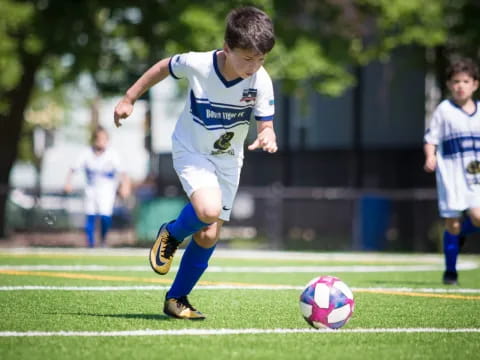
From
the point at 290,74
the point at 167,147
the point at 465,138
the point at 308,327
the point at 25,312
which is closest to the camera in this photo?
the point at 308,327

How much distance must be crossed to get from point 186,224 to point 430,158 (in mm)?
3924

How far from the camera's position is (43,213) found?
21.0 meters

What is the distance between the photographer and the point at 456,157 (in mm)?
9969

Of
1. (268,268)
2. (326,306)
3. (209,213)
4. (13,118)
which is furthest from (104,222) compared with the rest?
(326,306)

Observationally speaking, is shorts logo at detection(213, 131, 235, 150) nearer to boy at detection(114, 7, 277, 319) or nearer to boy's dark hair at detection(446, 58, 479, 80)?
boy at detection(114, 7, 277, 319)

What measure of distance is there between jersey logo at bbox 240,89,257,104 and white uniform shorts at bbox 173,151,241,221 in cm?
44

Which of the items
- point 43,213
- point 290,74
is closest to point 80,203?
point 43,213

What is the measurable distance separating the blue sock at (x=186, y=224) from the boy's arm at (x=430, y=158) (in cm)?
365

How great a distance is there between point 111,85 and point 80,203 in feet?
9.70

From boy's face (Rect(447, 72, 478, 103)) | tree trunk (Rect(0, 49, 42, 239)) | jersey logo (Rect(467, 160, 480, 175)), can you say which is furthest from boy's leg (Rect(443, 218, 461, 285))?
tree trunk (Rect(0, 49, 42, 239))

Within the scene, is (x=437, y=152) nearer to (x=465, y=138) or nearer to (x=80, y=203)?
(x=465, y=138)

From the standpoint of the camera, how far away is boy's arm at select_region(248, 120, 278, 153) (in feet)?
20.5

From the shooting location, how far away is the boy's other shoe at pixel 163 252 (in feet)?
21.5

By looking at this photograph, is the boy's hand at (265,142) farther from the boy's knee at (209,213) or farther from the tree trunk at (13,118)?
the tree trunk at (13,118)
